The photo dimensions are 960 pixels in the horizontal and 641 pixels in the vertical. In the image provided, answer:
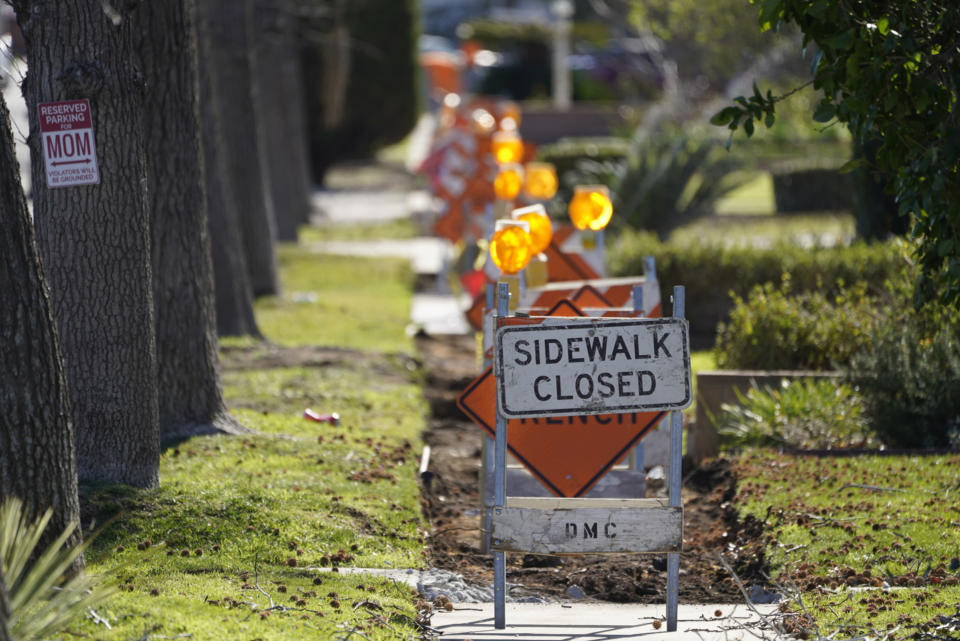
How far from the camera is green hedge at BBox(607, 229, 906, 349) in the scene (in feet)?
39.5

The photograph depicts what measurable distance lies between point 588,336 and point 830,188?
829 inches

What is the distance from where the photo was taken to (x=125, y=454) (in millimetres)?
6492

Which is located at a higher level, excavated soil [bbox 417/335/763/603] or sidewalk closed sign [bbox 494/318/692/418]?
sidewalk closed sign [bbox 494/318/692/418]

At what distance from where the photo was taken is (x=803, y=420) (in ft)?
26.8

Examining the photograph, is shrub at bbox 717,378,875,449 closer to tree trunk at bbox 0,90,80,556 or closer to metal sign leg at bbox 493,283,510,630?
metal sign leg at bbox 493,283,510,630

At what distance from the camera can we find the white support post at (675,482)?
5.39 m

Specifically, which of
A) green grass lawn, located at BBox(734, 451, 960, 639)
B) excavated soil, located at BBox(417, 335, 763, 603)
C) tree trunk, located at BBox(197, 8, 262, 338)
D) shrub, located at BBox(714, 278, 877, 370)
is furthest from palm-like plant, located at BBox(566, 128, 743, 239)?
green grass lawn, located at BBox(734, 451, 960, 639)

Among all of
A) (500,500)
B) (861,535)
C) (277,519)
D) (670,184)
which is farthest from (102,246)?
(670,184)

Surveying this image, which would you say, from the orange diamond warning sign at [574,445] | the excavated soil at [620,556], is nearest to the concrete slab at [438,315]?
the excavated soil at [620,556]

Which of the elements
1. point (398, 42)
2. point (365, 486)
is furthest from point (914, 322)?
point (398, 42)

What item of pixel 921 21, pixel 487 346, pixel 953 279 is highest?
pixel 921 21

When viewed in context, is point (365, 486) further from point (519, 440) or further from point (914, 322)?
point (914, 322)

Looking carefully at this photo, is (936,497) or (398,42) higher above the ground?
(398,42)

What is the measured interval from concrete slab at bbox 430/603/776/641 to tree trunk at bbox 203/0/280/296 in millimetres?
9463
